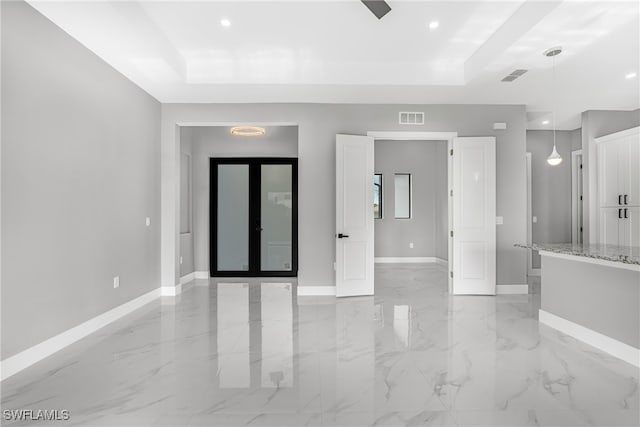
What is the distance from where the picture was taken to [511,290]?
5.59 m

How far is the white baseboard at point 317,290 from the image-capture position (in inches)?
217

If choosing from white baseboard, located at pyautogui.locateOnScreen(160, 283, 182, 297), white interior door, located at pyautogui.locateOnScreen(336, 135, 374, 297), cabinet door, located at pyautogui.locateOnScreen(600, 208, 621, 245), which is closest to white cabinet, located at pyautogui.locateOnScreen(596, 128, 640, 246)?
cabinet door, located at pyautogui.locateOnScreen(600, 208, 621, 245)

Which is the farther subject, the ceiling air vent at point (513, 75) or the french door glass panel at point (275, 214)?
the french door glass panel at point (275, 214)

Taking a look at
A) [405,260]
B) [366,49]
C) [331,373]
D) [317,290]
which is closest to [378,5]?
[366,49]

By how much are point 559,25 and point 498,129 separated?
249cm

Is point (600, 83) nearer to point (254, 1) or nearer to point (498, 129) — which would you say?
point (498, 129)

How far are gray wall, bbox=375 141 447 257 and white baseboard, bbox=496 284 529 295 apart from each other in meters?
3.22

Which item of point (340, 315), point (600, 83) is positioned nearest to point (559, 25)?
point (600, 83)

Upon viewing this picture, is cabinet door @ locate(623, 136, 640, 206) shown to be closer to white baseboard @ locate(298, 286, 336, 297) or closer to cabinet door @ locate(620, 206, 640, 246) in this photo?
cabinet door @ locate(620, 206, 640, 246)

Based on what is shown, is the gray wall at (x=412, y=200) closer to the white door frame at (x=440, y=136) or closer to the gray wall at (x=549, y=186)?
the gray wall at (x=549, y=186)

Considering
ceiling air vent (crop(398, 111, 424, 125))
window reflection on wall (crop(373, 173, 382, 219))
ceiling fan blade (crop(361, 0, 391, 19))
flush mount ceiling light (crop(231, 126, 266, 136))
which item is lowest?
window reflection on wall (crop(373, 173, 382, 219))

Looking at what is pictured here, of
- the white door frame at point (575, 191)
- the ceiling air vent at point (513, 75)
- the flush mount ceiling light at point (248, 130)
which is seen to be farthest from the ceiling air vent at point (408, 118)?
the white door frame at point (575, 191)

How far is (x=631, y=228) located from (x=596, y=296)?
3220 mm

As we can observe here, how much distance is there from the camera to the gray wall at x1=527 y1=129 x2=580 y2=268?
7234 mm
